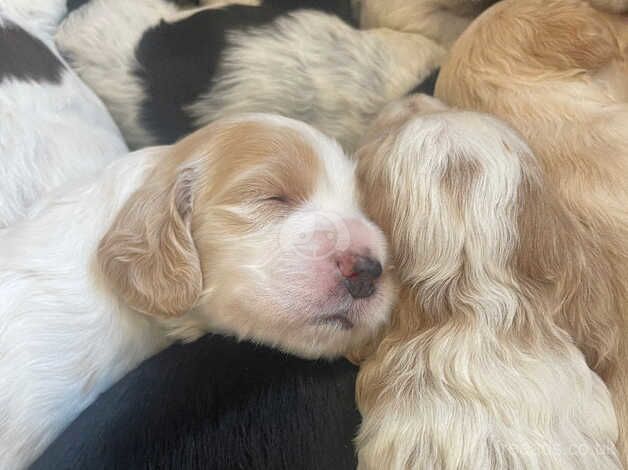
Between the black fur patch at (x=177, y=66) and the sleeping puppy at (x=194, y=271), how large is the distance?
509 millimetres

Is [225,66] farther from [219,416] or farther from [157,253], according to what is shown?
[219,416]

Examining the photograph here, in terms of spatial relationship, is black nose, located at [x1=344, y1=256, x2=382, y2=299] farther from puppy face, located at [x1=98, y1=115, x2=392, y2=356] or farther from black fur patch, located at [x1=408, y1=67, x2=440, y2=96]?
black fur patch, located at [x1=408, y1=67, x2=440, y2=96]

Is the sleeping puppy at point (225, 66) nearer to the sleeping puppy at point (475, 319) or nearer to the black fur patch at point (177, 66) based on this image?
the black fur patch at point (177, 66)

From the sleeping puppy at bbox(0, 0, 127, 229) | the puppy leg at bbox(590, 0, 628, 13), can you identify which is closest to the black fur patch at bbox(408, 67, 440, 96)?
the puppy leg at bbox(590, 0, 628, 13)

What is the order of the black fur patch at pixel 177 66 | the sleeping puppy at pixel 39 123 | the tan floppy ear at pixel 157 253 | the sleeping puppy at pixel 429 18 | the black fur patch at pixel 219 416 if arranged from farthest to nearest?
the sleeping puppy at pixel 429 18
the black fur patch at pixel 177 66
the sleeping puppy at pixel 39 123
the tan floppy ear at pixel 157 253
the black fur patch at pixel 219 416

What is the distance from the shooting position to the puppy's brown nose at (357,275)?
1.16 meters

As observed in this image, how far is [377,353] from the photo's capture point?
1.25 m

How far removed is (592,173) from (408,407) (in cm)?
64

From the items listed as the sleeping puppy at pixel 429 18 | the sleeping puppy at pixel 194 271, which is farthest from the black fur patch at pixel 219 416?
the sleeping puppy at pixel 429 18

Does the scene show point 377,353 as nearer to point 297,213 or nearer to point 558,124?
point 297,213

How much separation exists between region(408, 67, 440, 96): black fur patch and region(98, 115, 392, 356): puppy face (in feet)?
2.15

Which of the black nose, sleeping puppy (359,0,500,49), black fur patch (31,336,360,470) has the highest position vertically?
the black nose

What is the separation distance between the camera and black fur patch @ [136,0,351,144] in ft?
6.08

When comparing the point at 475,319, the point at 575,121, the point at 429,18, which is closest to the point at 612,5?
the point at 575,121
